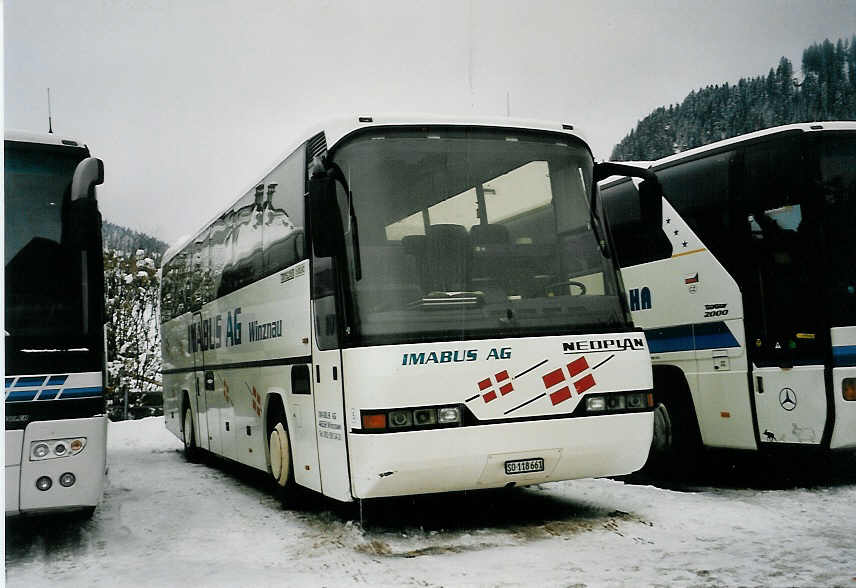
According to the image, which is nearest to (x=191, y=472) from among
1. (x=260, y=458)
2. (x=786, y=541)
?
(x=260, y=458)

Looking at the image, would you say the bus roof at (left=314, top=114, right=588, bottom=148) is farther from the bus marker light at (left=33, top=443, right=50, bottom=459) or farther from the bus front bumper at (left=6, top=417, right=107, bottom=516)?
the bus marker light at (left=33, top=443, right=50, bottom=459)

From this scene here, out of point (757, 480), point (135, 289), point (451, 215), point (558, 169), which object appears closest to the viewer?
point (451, 215)

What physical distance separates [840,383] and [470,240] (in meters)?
3.49

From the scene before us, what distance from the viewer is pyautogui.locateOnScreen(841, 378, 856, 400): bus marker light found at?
8.16 meters

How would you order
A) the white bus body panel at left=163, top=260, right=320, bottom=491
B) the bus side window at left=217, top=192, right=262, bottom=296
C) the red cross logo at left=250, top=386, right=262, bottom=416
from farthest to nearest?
the bus side window at left=217, top=192, right=262, bottom=296
the red cross logo at left=250, top=386, right=262, bottom=416
the white bus body panel at left=163, top=260, right=320, bottom=491

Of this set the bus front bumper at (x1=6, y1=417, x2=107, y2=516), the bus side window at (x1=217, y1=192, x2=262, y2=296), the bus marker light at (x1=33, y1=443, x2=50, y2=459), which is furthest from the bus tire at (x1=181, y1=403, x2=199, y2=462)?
the bus marker light at (x1=33, y1=443, x2=50, y2=459)

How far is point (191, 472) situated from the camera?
41.3 feet

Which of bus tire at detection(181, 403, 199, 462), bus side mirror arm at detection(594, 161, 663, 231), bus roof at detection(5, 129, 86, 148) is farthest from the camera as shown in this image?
bus tire at detection(181, 403, 199, 462)

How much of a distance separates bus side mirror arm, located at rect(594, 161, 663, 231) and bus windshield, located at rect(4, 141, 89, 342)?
4139 millimetres

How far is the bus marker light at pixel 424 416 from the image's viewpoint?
22.0 ft

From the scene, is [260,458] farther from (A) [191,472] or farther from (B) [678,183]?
(B) [678,183]

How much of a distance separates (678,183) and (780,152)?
1.47 metres

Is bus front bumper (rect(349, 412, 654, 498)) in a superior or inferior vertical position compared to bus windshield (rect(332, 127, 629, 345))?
inferior

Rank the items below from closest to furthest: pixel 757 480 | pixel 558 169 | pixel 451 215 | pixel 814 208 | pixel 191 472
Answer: pixel 451 215 < pixel 558 169 < pixel 814 208 < pixel 757 480 < pixel 191 472
